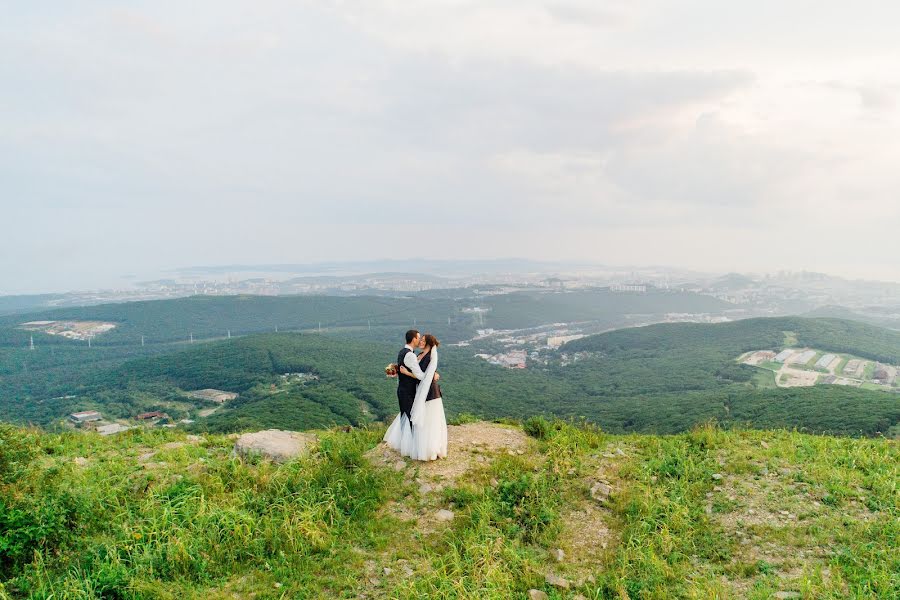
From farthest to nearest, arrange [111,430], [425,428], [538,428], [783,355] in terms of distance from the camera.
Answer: [783,355]
[111,430]
[538,428]
[425,428]

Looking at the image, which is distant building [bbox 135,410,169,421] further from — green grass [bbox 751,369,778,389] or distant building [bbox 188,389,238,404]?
green grass [bbox 751,369,778,389]

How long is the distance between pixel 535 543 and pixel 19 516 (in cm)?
705

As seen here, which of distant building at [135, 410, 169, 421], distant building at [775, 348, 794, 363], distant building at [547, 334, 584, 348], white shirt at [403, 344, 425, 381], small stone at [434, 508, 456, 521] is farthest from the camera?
distant building at [547, 334, 584, 348]

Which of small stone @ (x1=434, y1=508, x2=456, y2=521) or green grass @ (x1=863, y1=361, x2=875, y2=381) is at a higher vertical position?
small stone @ (x1=434, y1=508, x2=456, y2=521)

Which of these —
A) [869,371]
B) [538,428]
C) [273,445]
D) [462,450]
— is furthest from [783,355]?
[273,445]

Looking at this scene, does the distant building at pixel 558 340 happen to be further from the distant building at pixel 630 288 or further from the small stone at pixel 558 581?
the small stone at pixel 558 581

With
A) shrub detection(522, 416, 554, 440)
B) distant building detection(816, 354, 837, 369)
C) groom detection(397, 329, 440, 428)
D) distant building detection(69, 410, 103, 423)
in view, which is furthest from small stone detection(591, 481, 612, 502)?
distant building detection(816, 354, 837, 369)

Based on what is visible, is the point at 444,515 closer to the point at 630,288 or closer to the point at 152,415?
the point at 152,415

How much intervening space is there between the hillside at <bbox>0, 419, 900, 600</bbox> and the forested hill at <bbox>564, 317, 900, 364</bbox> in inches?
2661

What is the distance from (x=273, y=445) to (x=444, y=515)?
160 inches

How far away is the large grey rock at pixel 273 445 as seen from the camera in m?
8.77

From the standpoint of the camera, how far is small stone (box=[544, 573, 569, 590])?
Answer: 5613 millimetres

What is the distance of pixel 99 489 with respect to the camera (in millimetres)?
6992

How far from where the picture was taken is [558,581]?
18.6 ft
